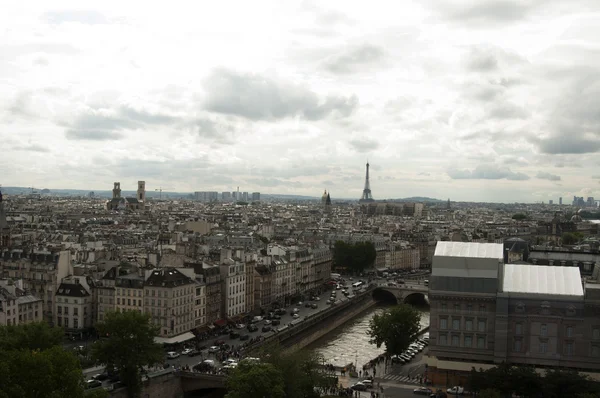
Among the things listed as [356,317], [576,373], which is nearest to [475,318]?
[576,373]

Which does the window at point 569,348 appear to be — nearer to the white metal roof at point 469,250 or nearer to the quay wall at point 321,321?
the white metal roof at point 469,250

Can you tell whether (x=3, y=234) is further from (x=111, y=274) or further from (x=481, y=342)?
(x=481, y=342)

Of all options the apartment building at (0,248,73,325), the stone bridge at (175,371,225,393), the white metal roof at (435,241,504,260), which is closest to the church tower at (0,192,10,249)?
the apartment building at (0,248,73,325)

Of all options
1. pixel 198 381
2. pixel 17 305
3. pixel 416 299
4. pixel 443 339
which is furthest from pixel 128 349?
pixel 416 299

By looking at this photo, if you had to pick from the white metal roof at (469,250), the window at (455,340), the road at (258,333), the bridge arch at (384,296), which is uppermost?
the white metal roof at (469,250)

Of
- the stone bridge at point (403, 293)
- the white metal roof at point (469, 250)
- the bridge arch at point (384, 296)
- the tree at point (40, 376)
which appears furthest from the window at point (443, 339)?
the bridge arch at point (384, 296)

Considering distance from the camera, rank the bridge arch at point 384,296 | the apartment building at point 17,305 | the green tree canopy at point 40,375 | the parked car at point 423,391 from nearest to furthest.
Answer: the green tree canopy at point 40,375
the parked car at point 423,391
the apartment building at point 17,305
the bridge arch at point 384,296

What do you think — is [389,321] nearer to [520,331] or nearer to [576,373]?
[520,331]
